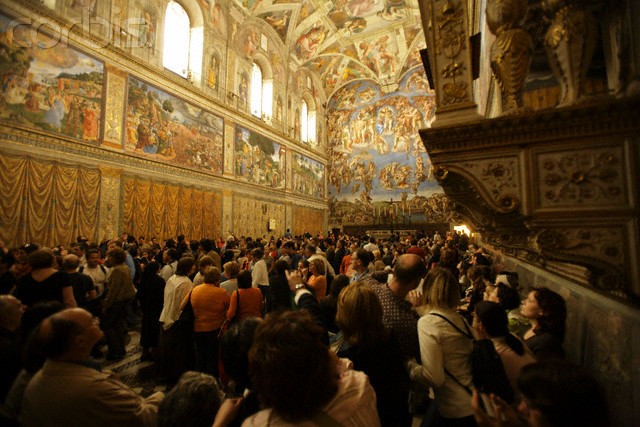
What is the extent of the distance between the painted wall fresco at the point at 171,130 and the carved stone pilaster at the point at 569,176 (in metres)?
11.1

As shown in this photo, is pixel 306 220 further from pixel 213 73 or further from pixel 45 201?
pixel 45 201

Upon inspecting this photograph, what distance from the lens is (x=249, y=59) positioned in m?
15.8

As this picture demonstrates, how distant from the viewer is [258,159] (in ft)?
53.7

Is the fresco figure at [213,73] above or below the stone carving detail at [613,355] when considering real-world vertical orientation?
above

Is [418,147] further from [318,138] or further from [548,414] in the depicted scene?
[548,414]

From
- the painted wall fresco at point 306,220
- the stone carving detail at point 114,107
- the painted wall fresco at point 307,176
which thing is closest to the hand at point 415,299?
the stone carving detail at point 114,107

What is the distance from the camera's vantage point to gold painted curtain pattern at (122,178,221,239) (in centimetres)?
980

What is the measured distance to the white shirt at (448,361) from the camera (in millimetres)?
1655

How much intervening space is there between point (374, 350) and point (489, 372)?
0.55 metres

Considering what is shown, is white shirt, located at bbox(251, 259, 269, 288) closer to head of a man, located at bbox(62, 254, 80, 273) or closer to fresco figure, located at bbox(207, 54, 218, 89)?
head of a man, located at bbox(62, 254, 80, 273)

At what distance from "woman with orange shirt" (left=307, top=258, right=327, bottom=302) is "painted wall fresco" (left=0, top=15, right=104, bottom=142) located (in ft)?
28.4

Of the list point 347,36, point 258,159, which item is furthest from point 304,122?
point 258,159

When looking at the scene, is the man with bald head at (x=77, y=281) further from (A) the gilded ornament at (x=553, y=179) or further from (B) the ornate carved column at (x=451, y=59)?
(A) the gilded ornament at (x=553, y=179)

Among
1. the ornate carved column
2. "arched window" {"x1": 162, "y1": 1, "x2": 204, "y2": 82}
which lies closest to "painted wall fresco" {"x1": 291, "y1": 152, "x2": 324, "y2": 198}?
"arched window" {"x1": 162, "y1": 1, "x2": 204, "y2": 82}
